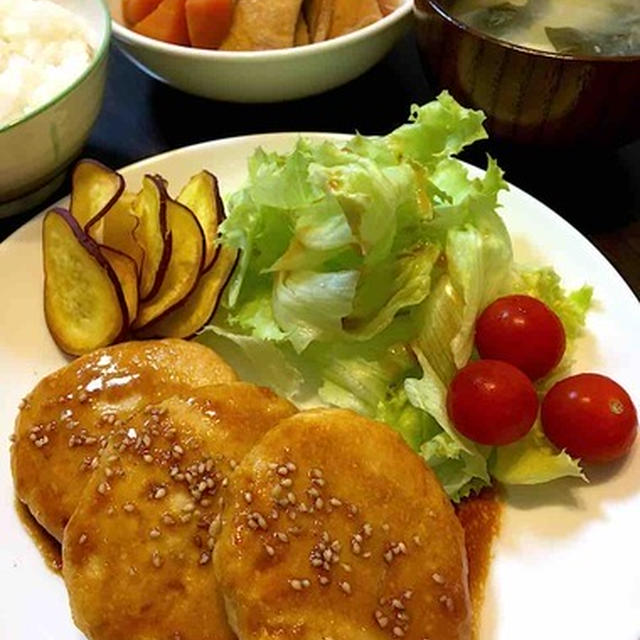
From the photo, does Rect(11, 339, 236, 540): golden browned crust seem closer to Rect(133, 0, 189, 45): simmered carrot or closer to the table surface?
the table surface

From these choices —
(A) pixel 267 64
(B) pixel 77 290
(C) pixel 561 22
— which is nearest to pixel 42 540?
(B) pixel 77 290

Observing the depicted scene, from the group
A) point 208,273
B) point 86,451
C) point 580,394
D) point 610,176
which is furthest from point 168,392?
point 610,176

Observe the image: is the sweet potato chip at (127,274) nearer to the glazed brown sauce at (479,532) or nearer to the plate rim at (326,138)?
the plate rim at (326,138)

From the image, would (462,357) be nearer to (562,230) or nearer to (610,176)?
(562,230)

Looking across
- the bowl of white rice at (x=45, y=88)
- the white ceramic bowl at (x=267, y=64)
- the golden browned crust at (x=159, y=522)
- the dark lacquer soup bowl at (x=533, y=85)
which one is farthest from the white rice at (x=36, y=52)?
the golden browned crust at (x=159, y=522)

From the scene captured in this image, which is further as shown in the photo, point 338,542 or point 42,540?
point 42,540

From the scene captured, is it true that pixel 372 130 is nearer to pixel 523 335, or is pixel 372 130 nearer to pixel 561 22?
pixel 561 22

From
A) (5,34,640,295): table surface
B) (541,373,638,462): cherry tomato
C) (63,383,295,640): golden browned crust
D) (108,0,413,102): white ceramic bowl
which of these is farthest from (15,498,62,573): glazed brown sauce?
(108,0,413,102): white ceramic bowl
